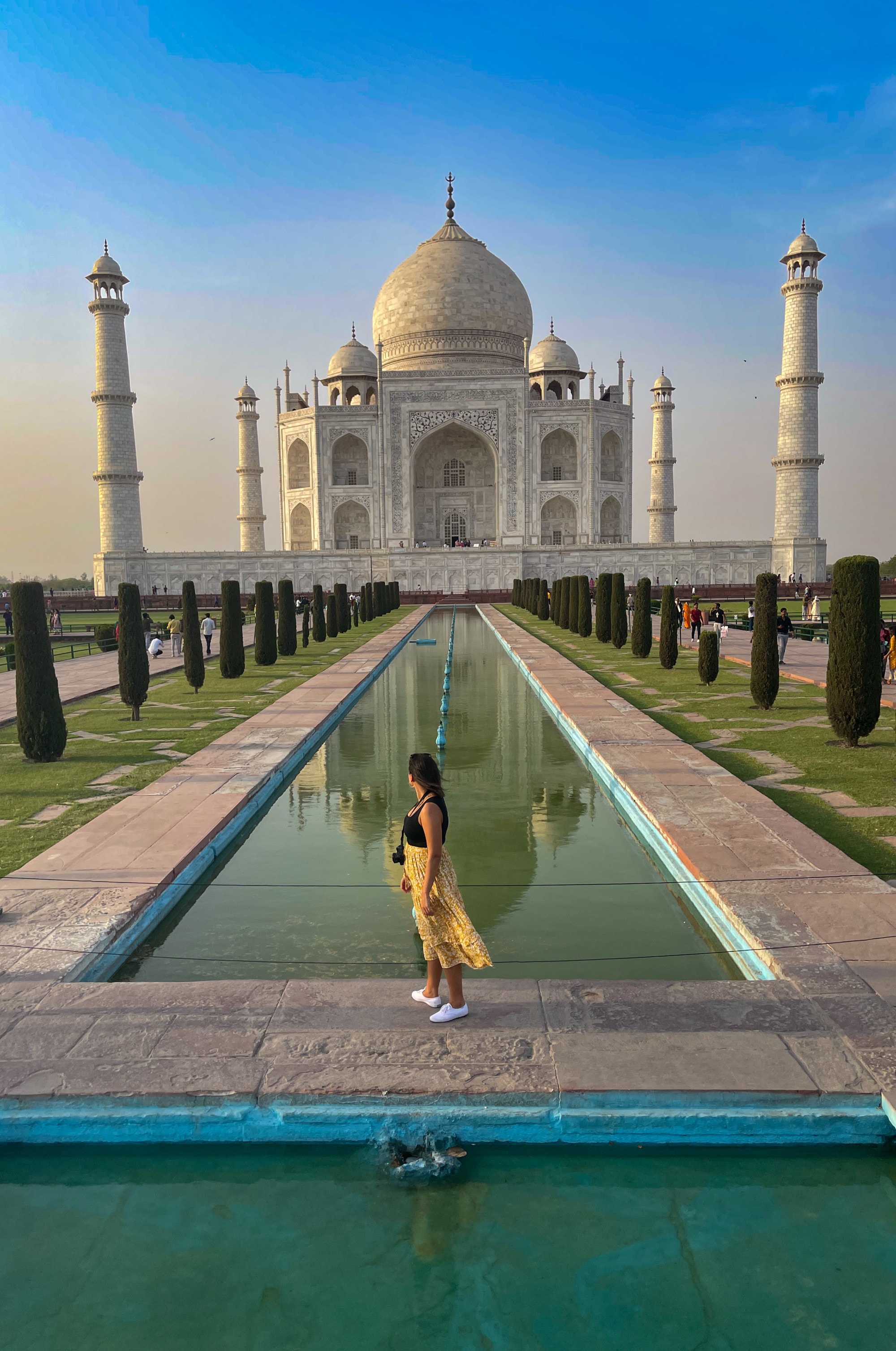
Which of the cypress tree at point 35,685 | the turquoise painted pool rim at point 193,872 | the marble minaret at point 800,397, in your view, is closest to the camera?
the turquoise painted pool rim at point 193,872

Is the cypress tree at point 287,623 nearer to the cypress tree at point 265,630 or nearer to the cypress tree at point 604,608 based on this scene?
the cypress tree at point 265,630

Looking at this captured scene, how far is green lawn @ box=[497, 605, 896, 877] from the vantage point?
17.3 ft

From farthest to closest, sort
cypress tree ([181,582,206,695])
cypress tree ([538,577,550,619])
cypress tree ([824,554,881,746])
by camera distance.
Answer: cypress tree ([538,577,550,619]) → cypress tree ([181,582,206,695]) → cypress tree ([824,554,881,746])

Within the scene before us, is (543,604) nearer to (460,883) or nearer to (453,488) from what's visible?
(453,488)

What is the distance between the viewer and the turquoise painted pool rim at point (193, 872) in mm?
3586

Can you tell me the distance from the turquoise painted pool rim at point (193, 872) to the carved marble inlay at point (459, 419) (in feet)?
103

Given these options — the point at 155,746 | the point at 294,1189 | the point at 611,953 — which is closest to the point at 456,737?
the point at 155,746

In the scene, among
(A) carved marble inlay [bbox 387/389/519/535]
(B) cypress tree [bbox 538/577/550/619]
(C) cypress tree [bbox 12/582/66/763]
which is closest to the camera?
(C) cypress tree [bbox 12/582/66/763]

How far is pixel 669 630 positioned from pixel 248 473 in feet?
104

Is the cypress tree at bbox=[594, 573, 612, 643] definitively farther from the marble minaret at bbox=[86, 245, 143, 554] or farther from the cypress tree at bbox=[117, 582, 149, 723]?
the marble minaret at bbox=[86, 245, 143, 554]

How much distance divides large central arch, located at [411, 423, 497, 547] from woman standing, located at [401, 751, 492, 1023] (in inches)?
1542

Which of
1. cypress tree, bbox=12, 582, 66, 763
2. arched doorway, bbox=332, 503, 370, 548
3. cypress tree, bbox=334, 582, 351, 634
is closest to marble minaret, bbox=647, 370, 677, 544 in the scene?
arched doorway, bbox=332, 503, 370, 548

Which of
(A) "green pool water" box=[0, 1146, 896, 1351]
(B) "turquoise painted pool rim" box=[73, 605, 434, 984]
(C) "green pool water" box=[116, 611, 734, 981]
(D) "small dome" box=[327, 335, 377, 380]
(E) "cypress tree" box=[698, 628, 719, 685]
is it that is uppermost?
(D) "small dome" box=[327, 335, 377, 380]

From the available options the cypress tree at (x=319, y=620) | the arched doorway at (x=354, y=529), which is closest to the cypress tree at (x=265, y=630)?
the cypress tree at (x=319, y=620)
